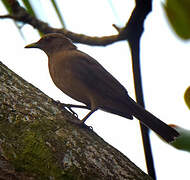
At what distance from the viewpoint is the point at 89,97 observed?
4270mm

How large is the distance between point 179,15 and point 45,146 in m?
1.03

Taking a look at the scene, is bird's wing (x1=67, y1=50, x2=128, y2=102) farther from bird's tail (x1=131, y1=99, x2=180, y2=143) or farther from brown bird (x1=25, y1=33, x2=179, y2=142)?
bird's tail (x1=131, y1=99, x2=180, y2=143)

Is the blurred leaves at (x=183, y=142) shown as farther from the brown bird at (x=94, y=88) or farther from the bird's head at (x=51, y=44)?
the bird's head at (x=51, y=44)

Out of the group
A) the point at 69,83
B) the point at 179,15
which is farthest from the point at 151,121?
the point at 179,15

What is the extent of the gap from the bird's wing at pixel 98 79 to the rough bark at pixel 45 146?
1.34 m

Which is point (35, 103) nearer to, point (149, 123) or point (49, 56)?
point (149, 123)

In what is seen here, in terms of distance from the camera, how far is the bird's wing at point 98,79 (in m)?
4.26

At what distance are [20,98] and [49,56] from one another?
2.17 m

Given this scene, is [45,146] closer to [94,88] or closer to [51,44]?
[94,88]

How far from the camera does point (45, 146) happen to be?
2.32 m

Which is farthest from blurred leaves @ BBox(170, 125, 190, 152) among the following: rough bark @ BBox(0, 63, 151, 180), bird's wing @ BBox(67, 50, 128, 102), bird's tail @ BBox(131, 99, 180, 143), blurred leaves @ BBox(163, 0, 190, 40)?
bird's wing @ BBox(67, 50, 128, 102)

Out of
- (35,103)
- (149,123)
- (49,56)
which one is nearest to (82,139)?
(35,103)

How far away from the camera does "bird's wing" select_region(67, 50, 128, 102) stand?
4262 millimetres

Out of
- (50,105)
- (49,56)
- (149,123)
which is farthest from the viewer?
(49,56)
